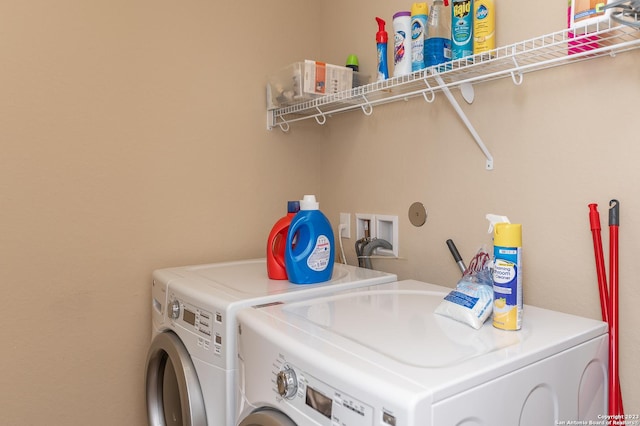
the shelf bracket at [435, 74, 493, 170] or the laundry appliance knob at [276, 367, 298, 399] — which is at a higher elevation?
the shelf bracket at [435, 74, 493, 170]

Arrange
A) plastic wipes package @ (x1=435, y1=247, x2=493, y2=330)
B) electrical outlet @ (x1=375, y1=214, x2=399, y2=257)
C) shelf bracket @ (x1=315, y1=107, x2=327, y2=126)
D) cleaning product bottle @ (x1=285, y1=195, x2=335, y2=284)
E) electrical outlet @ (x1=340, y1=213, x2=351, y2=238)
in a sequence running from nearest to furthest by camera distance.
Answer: plastic wipes package @ (x1=435, y1=247, x2=493, y2=330)
cleaning product bottle @ (x1=285, y1=195, x2=335, y2=284)
electrical outlet @ (x1=375, y1=214, x2=399, y2=257)
shelf bracket @ (x1=315, y1=107, x2=327, y2=126)
electrical outlet @ (x1=340, y1=213, x2=351, y2=238)

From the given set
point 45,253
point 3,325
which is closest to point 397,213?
point 45,253

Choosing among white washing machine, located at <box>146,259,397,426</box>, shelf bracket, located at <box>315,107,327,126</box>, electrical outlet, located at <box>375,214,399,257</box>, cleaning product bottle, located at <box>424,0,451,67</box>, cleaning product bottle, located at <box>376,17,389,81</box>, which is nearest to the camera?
white washing machine, located at <box>146,259,397,426</box>

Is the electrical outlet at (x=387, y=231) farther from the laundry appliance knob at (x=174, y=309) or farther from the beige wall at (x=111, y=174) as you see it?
the laundry appliance knob at (x=174, y=309)

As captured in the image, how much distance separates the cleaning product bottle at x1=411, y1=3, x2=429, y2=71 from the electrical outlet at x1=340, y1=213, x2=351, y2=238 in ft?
3.00

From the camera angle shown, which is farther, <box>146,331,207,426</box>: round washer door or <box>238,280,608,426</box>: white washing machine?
<box>146,331,207,426</box>: round washer door

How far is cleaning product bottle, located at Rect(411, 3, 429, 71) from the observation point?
1.65 metres

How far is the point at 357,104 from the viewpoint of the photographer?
7.14ft

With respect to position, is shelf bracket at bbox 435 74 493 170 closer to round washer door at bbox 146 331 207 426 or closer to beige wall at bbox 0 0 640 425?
beige wall at bbox 0 0 640 425

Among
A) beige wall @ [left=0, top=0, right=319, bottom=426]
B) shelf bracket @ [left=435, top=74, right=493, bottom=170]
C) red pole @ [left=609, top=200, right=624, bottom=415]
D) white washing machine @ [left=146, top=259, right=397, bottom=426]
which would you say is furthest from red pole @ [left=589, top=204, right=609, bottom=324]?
beige wall @ [left=0, top=0, right=319, bottom=426]

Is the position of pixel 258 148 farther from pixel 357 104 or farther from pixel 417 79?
pixel 417 79

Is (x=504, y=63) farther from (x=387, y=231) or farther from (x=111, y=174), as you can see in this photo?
(x=111, y=174)

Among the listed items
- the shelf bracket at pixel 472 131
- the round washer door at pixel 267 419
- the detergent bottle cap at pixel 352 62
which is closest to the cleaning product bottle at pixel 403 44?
the shelf bracket at pixel 472 131

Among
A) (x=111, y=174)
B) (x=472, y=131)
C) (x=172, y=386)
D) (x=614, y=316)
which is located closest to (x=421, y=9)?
(x=472, y=131)
